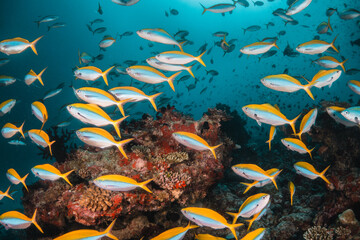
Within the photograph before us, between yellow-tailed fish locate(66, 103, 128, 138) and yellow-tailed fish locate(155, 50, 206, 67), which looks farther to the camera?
yellow-tailed fish locate(155, 50, 206, 67)

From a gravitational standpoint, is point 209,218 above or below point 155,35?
below

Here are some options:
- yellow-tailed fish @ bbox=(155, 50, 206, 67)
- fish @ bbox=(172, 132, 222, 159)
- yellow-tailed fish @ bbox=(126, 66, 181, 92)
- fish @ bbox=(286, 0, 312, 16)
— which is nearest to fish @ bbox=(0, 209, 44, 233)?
fish @ bbox=(172, 132, 222, 159)

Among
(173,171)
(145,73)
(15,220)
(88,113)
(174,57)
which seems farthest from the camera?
(173,171)

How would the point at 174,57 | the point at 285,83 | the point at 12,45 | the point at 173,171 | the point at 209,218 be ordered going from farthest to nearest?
the point at 12,45 < the point at 173,171 < the point at 174,57 < the point at 285,83 < the point at 209,218

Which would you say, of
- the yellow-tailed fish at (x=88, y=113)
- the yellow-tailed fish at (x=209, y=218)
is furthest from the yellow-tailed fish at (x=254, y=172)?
the yellow-tailed fish at (x=88, y=113)

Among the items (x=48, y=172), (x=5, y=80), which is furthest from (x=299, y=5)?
(x=5, y=80)

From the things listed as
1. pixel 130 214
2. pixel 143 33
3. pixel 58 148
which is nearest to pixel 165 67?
pixel 143 33

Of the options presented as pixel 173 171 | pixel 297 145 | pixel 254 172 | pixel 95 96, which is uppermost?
pixel 95 96

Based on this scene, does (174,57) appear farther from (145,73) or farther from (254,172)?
(254,172)

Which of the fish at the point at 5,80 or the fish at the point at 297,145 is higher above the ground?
the fish at the point at 5,80

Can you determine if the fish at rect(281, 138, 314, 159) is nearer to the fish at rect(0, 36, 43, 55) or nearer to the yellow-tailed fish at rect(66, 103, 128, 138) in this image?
the yellow-tailed fish at rect(66, 103, 128, 138)

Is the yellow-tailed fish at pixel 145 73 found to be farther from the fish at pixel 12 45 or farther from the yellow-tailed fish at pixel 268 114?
the fish at pixel 12 45

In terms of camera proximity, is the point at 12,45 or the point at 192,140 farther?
the point at 12,45

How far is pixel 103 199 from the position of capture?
351 cm
